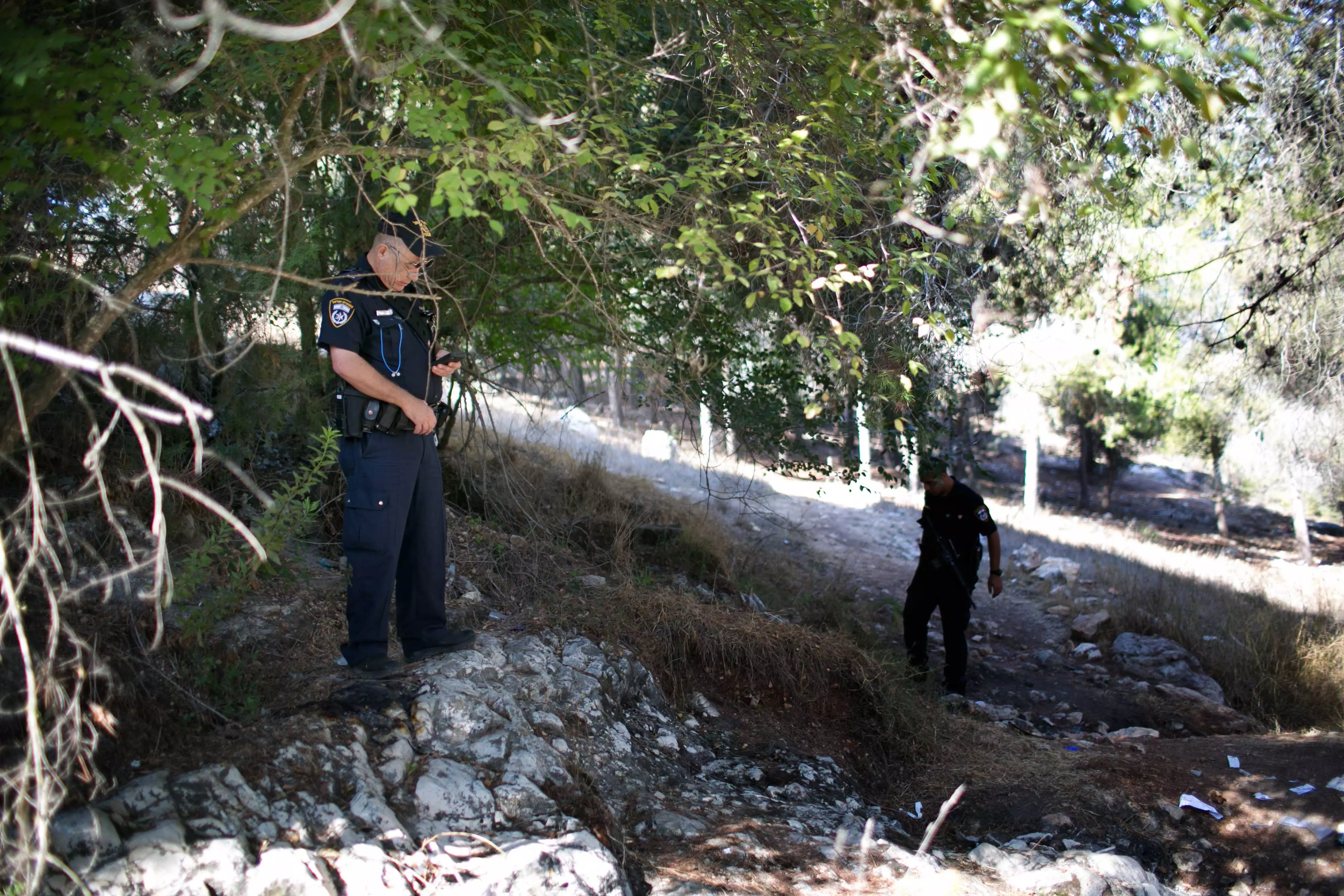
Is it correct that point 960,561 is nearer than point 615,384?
Yes

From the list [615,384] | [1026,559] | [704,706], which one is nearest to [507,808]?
[704,706]

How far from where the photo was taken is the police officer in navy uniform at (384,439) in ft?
12.0

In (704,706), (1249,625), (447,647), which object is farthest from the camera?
Result: (1249,625)

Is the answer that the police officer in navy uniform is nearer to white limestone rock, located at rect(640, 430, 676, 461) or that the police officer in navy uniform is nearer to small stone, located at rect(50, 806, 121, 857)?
small stone, located at rect(50, 806, 121, 857)

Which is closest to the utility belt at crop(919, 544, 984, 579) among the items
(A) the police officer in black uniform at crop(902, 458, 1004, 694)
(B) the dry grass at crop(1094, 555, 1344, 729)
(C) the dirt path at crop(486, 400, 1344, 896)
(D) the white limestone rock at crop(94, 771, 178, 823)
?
(A) the police officer in black uniform at crop(902, 458, 1004, 694)

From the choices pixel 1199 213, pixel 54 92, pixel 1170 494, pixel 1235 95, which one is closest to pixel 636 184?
pixel 54 92

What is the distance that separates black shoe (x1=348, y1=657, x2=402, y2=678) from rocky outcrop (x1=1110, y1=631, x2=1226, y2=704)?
5.92 m

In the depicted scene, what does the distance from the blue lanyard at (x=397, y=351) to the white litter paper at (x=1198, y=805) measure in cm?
407

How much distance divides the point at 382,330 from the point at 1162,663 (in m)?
6.71

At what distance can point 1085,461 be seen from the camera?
26734 mm

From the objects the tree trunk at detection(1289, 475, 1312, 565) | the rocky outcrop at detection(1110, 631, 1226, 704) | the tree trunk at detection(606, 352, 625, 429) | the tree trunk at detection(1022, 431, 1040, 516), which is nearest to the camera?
the tree trunk at detection(606, 352, 625, 429)

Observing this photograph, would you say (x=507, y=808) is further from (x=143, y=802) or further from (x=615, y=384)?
(x=615, y=384)

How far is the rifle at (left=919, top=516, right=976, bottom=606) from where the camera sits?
6.48 meters

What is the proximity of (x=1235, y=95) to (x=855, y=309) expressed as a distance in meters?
3.71
